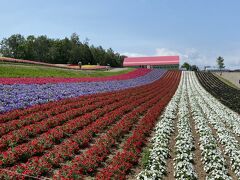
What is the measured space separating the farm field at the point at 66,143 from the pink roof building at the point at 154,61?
4644 inches

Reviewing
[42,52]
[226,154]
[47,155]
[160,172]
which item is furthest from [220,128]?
[42,52]

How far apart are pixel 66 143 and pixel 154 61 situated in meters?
129

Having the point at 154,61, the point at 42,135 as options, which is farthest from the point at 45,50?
the point at 42,135

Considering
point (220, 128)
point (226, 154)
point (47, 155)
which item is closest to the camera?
point (47, 155)

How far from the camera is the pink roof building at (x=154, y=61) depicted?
5359 inches

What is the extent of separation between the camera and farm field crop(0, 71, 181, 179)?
10.3 meters

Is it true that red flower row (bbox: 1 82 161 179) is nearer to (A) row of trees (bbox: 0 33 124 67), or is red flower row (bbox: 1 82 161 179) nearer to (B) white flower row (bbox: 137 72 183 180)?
(B) white flower row (bbox: 137 72 183 180)

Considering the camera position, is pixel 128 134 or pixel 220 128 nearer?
pixel 128 134

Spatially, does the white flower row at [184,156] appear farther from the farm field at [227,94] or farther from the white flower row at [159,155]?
the farm field at [227,94]

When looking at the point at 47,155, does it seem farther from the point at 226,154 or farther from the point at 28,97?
the point at 28,97

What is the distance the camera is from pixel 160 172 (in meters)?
11.0

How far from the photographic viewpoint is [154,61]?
460 feet

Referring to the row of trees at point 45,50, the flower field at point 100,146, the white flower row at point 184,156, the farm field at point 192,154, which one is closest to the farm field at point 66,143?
the flower field at point 100,146

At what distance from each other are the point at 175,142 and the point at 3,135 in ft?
26.4
